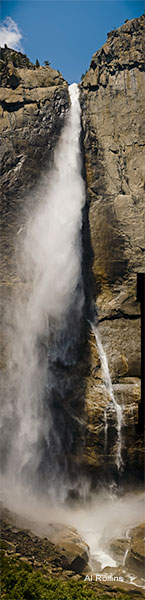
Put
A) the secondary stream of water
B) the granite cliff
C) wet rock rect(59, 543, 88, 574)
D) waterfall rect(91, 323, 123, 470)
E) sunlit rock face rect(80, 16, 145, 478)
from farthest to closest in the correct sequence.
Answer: sunlit rock face rect(80, 16, 145, 478)
the granite cliff
the secondary stream of water
waterfall rect(91, 323, 123, 470)
wet rock rect(59, 543, 88, 574)

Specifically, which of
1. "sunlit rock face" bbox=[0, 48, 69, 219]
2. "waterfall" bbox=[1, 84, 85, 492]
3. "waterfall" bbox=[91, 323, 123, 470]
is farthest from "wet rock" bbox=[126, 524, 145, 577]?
"sunlit rock face" bbox=[0, 48, 69, 219]

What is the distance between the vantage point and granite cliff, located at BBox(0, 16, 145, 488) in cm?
2503

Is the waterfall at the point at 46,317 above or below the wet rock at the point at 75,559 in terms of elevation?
above

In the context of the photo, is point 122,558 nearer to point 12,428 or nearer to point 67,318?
point 12,428

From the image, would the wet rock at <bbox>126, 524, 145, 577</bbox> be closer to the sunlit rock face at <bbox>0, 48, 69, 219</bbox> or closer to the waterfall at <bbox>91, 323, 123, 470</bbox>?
the waterfall at <bbox>91, 323, 123, 470</bbox>

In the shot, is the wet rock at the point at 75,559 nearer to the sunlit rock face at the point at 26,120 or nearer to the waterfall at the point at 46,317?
the waterfall at the point at 46,317

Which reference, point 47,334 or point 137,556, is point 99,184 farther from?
point 137,556

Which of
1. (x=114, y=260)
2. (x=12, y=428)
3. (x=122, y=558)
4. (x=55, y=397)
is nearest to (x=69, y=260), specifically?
(x=114, y=260)

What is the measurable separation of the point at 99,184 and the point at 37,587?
19.1 m

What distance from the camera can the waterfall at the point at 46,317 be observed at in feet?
82.2

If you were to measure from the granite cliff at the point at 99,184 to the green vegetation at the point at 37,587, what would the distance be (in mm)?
8716

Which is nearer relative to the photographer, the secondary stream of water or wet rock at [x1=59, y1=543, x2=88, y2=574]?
wet rock at [x1=59, y1=543, x2=88, y2=574]

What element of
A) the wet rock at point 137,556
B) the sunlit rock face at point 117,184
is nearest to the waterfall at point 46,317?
the sunlit rock face at point 117,184

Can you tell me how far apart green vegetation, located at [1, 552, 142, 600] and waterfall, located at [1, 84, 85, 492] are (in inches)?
339
